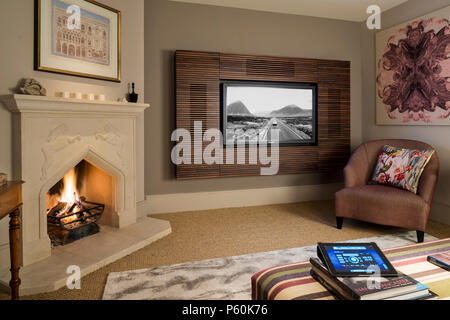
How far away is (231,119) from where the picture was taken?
13.5 feet

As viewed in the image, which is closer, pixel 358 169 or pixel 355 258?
pixel 355 258

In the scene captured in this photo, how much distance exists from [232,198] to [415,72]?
265 cm

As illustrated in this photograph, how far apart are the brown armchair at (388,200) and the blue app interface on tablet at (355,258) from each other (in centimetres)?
196

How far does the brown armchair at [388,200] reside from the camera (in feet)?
9.70

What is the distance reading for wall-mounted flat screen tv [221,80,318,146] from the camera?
411cm

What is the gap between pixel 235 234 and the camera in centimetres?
321

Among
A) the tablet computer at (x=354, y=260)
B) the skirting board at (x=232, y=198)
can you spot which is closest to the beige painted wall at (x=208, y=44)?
the skirting board at (x=232, y=198)

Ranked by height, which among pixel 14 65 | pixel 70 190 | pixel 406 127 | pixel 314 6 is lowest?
pixel 70 190

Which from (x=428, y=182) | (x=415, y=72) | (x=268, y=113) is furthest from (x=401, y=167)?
(x=268, y=113)

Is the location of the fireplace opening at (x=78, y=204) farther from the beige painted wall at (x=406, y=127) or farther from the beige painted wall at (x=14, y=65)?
the beige painted wall at (x=406, y=127)

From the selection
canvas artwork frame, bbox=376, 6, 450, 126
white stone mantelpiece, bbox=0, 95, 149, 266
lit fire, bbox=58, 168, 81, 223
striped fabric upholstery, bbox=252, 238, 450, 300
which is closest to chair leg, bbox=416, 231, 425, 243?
canvas artwork frame, bbox=376, 6, 450, 126

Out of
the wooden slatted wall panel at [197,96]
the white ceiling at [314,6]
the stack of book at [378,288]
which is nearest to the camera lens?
the stack of book at [378,288]

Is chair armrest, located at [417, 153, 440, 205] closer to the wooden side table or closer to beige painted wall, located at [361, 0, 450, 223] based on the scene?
beige painted wall, located at [361, 0, 450, 223]

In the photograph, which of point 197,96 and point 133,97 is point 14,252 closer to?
point 133,97
